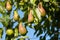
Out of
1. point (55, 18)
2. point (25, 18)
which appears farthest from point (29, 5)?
point (55, 18)

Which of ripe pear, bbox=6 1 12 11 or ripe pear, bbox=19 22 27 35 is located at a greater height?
ripe pear, bbox=6 1 12 11

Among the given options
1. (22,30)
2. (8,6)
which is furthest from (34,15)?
(8,6)

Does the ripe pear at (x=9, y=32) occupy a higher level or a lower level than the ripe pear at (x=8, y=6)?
lower

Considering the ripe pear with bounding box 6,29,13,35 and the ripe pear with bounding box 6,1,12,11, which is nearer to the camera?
the ripe pear with bounding box 6,29,13,35

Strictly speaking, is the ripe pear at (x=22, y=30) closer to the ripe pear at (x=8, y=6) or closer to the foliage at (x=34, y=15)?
the foliage at (x=34, y=15)

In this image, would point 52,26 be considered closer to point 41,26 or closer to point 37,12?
point 41,26

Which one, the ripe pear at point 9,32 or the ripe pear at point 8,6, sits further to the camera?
the ripe pear at point 8,6

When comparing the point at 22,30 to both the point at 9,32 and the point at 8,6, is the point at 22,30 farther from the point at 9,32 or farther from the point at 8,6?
the point at 8,6

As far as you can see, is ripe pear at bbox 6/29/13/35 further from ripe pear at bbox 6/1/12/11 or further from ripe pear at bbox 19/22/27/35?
ripe pear at bbox 6/1/12/11

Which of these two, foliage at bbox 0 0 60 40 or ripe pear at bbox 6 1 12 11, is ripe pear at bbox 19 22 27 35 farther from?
ripe pear at bbox 6 1 12 11

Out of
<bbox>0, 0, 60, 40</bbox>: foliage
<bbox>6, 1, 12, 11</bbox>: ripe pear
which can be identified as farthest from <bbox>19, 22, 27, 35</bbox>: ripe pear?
<bbox>6, 1, 12, 11</bbox>: ripe pear

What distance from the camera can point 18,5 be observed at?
236 centimetres

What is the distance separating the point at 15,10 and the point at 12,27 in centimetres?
18

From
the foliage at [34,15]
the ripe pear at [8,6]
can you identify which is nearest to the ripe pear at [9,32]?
the foliage at [34,15]
